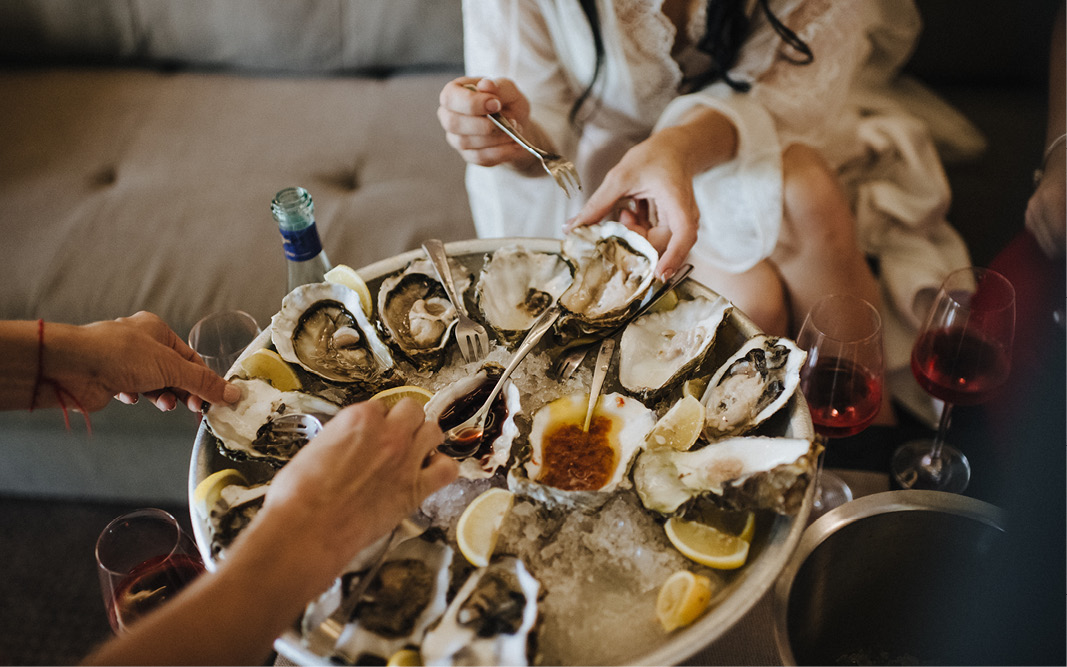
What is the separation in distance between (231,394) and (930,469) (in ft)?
3.52

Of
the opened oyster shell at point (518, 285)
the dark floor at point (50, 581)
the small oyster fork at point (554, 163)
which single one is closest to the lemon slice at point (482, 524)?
the opened oyster shell at point (518, 285)

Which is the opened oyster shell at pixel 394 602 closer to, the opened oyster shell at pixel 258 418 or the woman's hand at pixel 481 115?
the opened oyster shell at pixel 258 418

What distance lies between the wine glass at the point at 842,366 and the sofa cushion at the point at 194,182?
31.9 inches

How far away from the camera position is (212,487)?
2.15ft

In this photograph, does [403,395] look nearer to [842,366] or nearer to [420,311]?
[420,311]

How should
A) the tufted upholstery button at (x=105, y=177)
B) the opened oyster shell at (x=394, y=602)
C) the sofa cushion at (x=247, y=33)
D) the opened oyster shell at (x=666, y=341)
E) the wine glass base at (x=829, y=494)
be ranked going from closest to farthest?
the opened oyster shell at (x=394, y=602) → the opened oyster shell at (x=666, y=341) → the wine glass base at (x=829, y=494) → the tufted upholstery button at (x=105, y=177) → the sofa cushion at (x=247, y=33)

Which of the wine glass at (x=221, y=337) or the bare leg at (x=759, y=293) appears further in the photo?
Result: the bare leg at (x=759, y=293)

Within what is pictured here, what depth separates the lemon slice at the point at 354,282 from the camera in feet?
2.73

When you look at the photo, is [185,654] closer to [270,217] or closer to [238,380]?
[238,380]

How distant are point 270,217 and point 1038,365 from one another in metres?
1.44

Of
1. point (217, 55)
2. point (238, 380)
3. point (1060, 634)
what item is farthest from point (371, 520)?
point (217, 55)

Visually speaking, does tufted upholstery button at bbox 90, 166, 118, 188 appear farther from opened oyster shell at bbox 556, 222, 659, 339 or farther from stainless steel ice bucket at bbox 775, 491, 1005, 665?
stainless steel ice bucket at bbox 775, 491, 1005, 665

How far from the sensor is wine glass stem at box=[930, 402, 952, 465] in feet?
3.38

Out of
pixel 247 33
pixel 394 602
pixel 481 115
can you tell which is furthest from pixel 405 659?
Result: pixel 247 33
